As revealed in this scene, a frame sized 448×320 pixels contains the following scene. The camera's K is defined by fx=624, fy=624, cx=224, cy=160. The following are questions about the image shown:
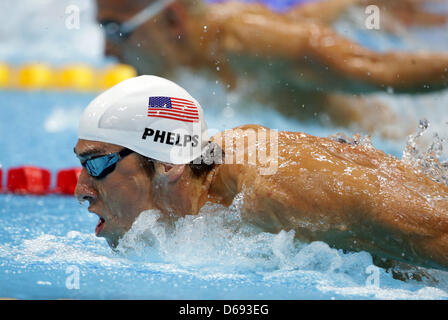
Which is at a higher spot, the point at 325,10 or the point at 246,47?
the point at 325,10

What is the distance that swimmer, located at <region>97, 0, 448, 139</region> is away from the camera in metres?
3.91

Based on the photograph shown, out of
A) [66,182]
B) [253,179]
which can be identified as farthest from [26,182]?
[253,179]

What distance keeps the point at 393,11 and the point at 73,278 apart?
584 cm

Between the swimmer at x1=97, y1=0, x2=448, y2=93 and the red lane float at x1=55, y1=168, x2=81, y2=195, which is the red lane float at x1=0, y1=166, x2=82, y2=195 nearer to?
the red lane float at x1=55, y1=168, x2=81, y2=195

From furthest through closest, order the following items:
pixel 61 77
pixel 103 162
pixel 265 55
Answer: pixel 61 77 < pixel 265 55 < pixel 103 162

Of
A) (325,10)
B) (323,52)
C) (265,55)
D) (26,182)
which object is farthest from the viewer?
(325,10)

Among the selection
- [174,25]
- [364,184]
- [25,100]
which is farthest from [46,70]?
[364,184]

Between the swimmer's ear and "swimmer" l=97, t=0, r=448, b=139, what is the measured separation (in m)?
2.16

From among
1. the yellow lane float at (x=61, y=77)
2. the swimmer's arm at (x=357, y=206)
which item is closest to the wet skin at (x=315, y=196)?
the swimmer's arm at (x=357, y=206)

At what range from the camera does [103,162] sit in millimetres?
1950

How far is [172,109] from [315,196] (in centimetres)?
54

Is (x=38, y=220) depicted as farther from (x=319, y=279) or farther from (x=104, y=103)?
(x=319, y=279)

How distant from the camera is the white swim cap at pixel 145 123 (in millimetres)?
1944

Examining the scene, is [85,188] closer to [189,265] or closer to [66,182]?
[189,265]
